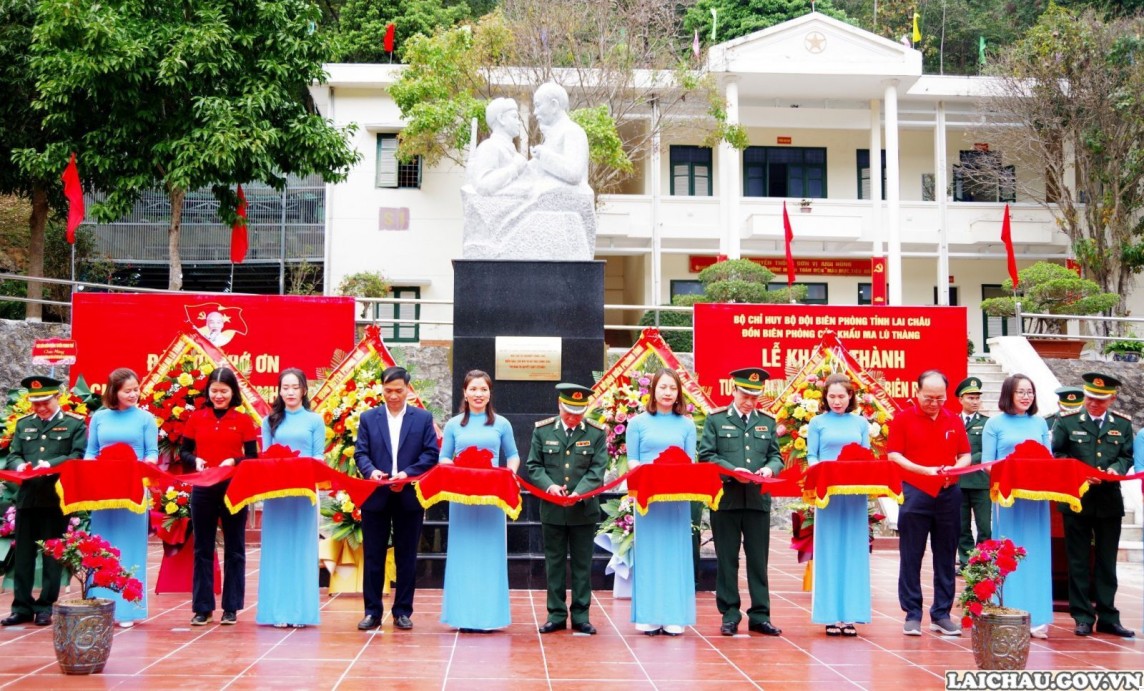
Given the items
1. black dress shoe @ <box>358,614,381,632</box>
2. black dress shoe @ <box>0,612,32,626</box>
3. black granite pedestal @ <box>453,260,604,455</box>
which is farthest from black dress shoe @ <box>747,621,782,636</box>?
black dress shoe @ <box>0,612,32,626</box>

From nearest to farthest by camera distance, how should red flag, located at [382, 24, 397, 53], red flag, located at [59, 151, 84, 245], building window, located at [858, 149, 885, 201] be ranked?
red flag, located at [59, 151, 84, 245] → red flag, located at [382, 24, 397, 53] → building window, located at [858, 149, 885, 201]

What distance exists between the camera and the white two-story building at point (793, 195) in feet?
75.3

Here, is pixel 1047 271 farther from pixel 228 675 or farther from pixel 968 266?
pixel 228 675

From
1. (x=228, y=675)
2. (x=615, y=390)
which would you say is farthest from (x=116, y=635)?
(x=615, y=390)

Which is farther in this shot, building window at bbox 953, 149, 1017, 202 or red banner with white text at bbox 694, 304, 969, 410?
building window at bbox 953, 149, 1017, 202

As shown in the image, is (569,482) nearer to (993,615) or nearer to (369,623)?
(369,623)

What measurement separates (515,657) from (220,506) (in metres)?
2.20

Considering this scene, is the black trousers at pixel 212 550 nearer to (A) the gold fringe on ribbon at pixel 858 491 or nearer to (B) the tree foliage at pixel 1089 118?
(A) the gold fringe on ribbon at pixel 858 491

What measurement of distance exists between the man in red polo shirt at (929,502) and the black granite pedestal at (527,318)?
2.71 metres

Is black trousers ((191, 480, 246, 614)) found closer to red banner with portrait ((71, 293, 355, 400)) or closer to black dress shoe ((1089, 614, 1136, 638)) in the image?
black dress shoe ((1089, 614, 1136, 638))

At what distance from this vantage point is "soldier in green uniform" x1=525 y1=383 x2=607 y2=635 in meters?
6.64

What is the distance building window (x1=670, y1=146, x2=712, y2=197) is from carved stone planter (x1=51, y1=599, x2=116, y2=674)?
70.2 feet

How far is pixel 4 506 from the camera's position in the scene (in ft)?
25.5

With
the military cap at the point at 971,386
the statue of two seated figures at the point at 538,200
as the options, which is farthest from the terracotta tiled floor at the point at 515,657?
the statue of two seated figures at the point at 538,200
